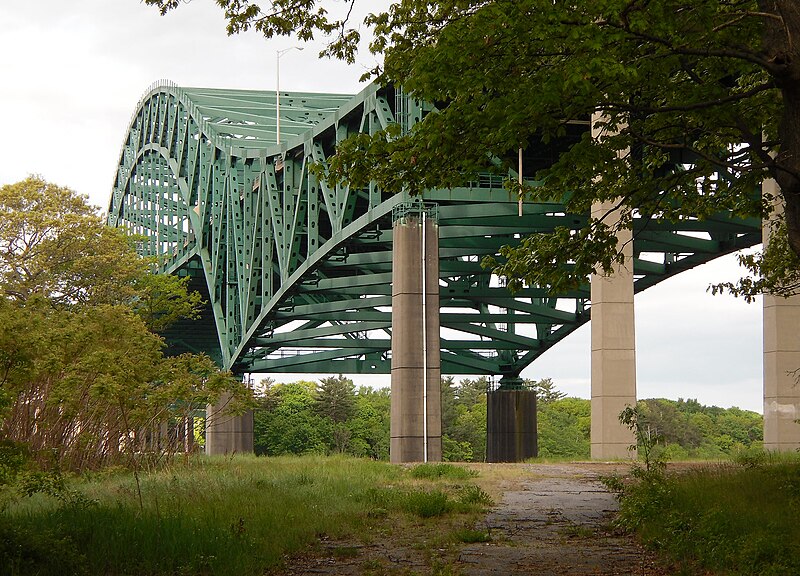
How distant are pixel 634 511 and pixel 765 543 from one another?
3.50m

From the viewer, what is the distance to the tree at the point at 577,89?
11406mm

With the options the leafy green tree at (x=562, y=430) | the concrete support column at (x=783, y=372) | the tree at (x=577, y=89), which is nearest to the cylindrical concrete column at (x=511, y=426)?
the concrete support column at (x=783, y=372)

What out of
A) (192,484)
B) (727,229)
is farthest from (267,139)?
(192,484)

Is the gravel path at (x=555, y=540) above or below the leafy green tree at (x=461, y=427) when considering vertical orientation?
→ above

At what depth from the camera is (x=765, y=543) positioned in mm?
9562

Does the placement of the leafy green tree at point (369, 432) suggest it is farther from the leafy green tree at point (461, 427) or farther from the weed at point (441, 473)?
the weed at point (441, 473)

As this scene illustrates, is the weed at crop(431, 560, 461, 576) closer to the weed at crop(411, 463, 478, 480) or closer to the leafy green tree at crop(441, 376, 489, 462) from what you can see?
the weed at crop(411, 463, 478, 480)

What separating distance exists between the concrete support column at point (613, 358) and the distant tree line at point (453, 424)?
70.8m

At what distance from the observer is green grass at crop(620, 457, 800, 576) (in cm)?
952

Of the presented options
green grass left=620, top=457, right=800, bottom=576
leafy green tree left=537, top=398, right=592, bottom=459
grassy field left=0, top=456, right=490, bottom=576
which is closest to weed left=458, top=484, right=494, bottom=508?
grassy field left=0, top=456, right=490, bottom=576

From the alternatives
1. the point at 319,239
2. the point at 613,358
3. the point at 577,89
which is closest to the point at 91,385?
the point at 577,89

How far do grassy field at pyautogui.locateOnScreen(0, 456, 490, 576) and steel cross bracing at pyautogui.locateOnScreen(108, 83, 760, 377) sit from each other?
16444 millimetres

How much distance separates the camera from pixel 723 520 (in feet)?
36.7

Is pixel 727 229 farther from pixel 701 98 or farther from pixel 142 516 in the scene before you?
pixel 142 516
